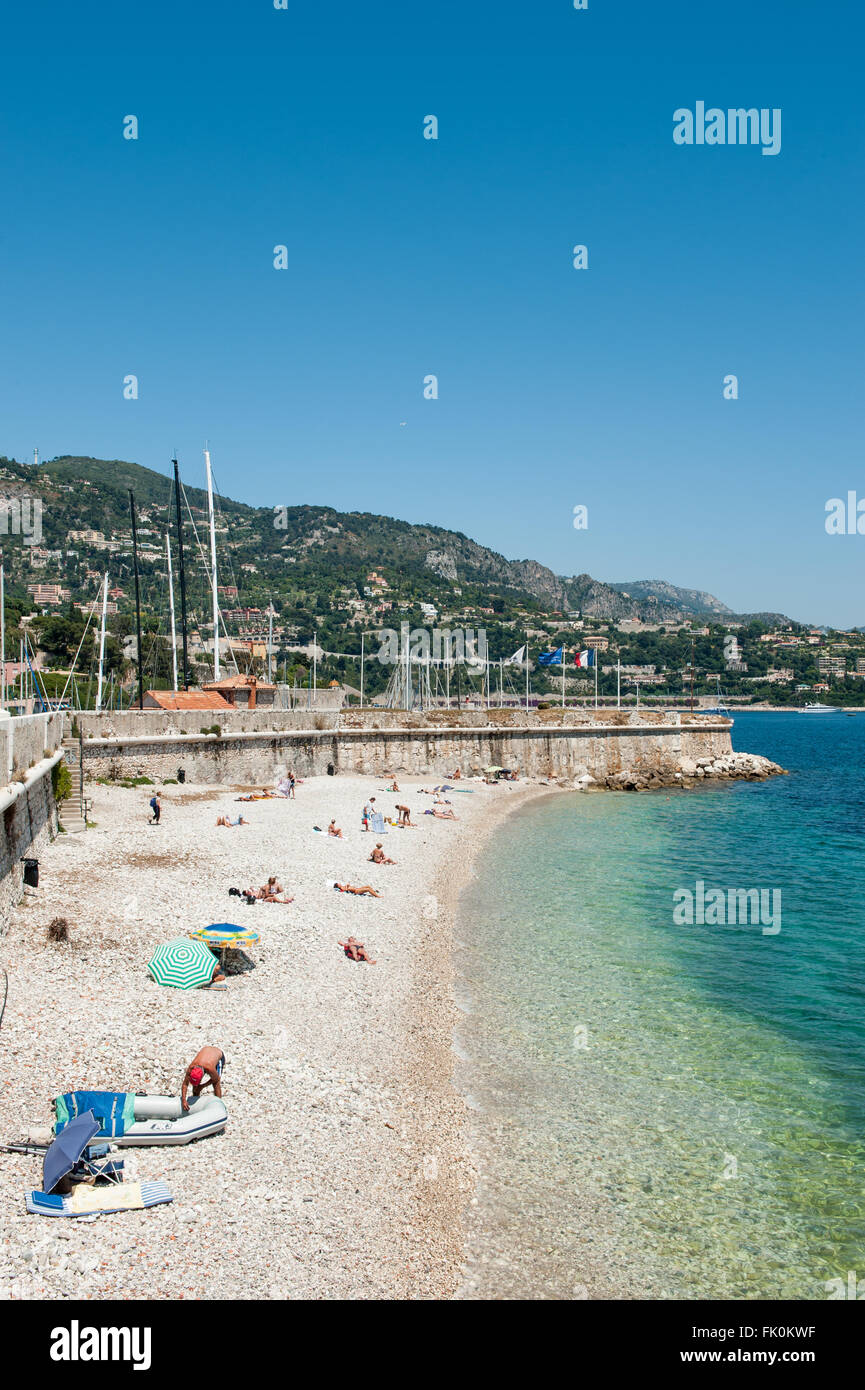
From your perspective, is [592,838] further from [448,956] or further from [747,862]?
[448,956]

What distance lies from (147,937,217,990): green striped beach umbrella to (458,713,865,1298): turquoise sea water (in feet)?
13.5

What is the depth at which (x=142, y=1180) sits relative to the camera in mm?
8195

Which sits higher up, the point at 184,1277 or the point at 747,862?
the point at 184,1277

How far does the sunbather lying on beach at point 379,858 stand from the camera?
2484cm

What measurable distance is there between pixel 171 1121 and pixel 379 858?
51.9ft

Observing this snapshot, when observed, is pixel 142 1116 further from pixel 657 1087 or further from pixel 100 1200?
pixel 657 1087

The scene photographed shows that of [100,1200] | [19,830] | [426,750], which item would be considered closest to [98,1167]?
[100,1200]

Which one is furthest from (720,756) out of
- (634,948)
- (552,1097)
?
(552,1097)

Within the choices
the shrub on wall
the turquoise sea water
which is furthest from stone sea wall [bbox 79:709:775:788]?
the turquoise sea water

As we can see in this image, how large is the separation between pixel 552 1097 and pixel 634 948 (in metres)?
7.78

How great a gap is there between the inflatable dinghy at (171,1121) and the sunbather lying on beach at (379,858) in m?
15.3

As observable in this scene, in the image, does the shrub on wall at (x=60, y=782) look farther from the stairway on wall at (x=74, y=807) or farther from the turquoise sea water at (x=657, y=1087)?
the turquoise sea water at (x=657, y=1087)

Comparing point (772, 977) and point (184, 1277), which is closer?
point (184, 1277)

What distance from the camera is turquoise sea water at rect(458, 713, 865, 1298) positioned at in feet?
28.2
